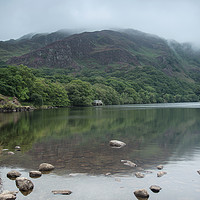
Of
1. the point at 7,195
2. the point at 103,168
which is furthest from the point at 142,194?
the point at 7,195

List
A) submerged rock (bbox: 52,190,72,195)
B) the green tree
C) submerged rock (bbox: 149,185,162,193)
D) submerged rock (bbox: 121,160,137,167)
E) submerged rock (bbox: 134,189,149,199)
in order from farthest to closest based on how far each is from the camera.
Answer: the green tree
submerged rock (bbox: 121,160,137,167)
submerged rock (bbox: 149,185,162,193)
submerged rock (bbox: 52,190,72,195)
submerged rock (bbox: 134,189,149,199)

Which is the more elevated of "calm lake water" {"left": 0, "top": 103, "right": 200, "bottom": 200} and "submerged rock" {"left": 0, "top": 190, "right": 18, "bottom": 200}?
"submerged rock" {"left": 0, "top": 190, "right": 18, "bottom": 200}

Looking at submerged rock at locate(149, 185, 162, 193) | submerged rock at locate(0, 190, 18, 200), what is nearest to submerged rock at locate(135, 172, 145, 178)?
submerged rock at locate(149, 185, 162, 193)

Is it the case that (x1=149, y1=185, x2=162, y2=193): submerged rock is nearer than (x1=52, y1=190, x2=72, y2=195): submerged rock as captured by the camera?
No

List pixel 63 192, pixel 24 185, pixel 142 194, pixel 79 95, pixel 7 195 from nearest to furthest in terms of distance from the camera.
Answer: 1. pixel 7 195
2. pixel 142 194
3. pixel 63 192
4. pixel 24 185
5. pixel 79 95

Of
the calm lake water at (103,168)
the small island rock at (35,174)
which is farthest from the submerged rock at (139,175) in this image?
the small island rock at (35,174)

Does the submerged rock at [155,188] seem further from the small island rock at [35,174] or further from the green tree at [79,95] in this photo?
the green tree at [79,95]

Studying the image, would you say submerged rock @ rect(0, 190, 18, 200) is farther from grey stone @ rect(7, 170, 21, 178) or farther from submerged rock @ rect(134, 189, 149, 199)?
submerged rock @ rect(134, 189, 149, 199)

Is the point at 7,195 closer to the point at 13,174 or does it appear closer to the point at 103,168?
the point at 13,174

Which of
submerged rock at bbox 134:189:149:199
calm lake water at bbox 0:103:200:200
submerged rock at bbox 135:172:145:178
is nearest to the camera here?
submerged rock at bbox 134:189:149:199

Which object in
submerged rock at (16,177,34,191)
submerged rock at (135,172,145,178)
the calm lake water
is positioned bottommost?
the calm lake water

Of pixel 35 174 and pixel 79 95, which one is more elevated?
pixel 35 174

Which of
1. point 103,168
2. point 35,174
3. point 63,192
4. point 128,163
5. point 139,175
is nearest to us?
point 63,192

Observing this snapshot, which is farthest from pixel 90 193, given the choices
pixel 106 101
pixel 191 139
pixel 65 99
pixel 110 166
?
pixel 106 101
